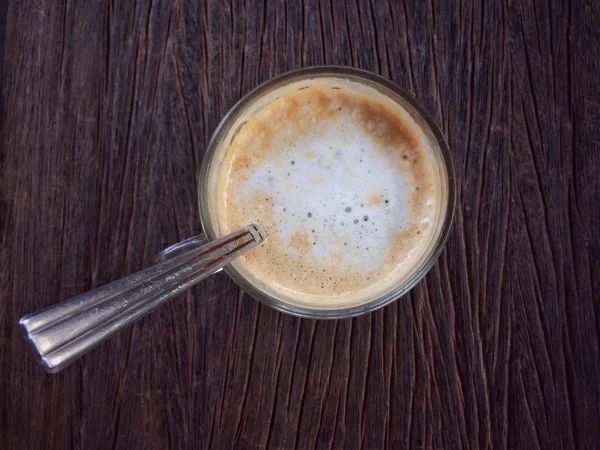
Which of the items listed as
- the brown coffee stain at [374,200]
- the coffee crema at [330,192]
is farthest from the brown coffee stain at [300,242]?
the brown coffee stain at [374,200]

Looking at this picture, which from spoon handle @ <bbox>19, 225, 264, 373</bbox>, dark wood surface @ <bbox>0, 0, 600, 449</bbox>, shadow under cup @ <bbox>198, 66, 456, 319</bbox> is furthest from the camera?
dark wood surface @ <bbox>0, 0, 600, 449</bbox>

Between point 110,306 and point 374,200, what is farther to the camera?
point 374,200

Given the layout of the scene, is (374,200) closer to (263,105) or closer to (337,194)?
(337,194)

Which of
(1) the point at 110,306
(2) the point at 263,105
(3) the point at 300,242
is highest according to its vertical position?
(2) the point at 263,105

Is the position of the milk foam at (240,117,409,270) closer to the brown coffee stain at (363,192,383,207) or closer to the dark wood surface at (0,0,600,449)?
the brown coffee stain at (363,192,383,207)

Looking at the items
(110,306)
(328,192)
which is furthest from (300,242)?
(110,306)

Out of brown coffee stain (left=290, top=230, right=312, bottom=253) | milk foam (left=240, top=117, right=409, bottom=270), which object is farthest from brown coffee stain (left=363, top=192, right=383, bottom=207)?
brown coffee stain (left=290, top=230, right=312, bottom=253)
